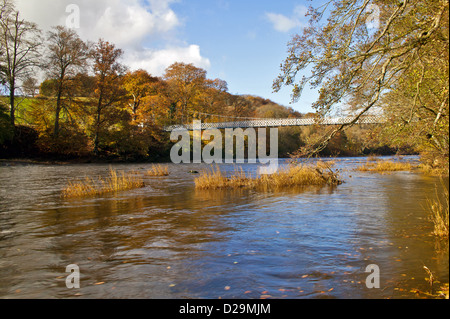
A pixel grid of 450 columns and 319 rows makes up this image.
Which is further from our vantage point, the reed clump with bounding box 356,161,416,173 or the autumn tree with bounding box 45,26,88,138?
the autumn tree with bounding box 45,26,88,138

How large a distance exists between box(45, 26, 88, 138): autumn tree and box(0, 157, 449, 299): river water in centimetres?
2305

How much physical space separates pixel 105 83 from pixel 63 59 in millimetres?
4422

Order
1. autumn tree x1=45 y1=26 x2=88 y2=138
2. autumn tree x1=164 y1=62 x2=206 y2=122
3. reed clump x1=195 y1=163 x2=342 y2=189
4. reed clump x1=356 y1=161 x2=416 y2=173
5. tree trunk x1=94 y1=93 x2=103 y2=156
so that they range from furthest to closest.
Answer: autumn tree x1=164 y1=62 x2=206 y2=122, tree trunk x1=94 y1=93 x2=103 y2=156, autumn tree x1=45 y1=26 x2=88 y2=138, reed clump x1=356 y1=161 x2=416 y2=173, reed clump x1=195 y1=163 x2=342 y2=189

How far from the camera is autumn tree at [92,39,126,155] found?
34763 mm

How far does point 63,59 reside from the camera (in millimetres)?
31844

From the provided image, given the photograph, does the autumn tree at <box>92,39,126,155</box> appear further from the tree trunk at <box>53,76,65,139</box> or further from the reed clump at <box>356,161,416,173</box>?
the reed clump at <box>356,161,416,173</box>

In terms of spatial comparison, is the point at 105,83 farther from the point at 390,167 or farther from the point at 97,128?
the point at 390,167

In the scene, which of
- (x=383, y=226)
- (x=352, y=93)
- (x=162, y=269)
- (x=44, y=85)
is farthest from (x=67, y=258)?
(x=44, y=85)

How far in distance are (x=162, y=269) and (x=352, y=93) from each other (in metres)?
4.63

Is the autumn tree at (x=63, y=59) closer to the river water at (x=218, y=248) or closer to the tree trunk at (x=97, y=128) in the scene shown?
the tree trunk at (x=97, y=128)

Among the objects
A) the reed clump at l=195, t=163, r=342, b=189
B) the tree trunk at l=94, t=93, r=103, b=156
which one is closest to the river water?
the reed clump at l=195, t=163, r=342, b=189

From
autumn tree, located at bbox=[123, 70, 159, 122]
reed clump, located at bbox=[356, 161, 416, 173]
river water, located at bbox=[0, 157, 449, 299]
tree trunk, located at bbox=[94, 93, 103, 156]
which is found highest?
autumn tree, located at bbox=[123, 70, 159, 122]

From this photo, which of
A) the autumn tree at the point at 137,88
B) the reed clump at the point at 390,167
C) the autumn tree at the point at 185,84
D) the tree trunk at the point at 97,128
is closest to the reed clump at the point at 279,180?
the reed clump at the point at 390,167
